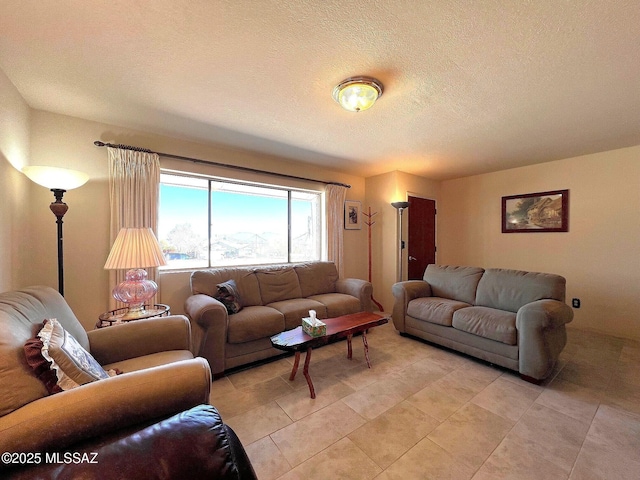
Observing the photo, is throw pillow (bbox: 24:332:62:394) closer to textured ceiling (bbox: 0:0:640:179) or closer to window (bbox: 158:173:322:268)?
textured ceiling (bbox: 0:0:640:179)

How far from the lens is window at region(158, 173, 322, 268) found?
308cm

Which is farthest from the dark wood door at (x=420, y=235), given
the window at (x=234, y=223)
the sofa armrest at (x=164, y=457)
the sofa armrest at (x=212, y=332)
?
the sofa armrest at (x=164, y=457)

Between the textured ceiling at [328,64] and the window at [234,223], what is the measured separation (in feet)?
2.48

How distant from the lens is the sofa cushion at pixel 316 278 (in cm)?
352

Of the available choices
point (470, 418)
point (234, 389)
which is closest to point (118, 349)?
point (234, 389)

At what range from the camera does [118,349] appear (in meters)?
1.64

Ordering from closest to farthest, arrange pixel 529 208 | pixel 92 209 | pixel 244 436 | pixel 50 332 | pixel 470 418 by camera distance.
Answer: pixel 50 332
pixel 244 436
pixel 470 418
pixel 92 209
pixel 529 208

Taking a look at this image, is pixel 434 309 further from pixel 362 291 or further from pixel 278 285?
pixel 278 285

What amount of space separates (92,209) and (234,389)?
2.22 m

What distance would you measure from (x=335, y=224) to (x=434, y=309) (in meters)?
2.02

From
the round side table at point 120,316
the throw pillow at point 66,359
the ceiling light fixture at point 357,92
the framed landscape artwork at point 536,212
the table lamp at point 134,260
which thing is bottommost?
the round side table at point 120,316

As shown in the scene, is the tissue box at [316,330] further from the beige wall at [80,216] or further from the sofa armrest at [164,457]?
the beige wall at [80,216]

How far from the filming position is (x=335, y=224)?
4281 millimetres

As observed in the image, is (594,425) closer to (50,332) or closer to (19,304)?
(50,332)
